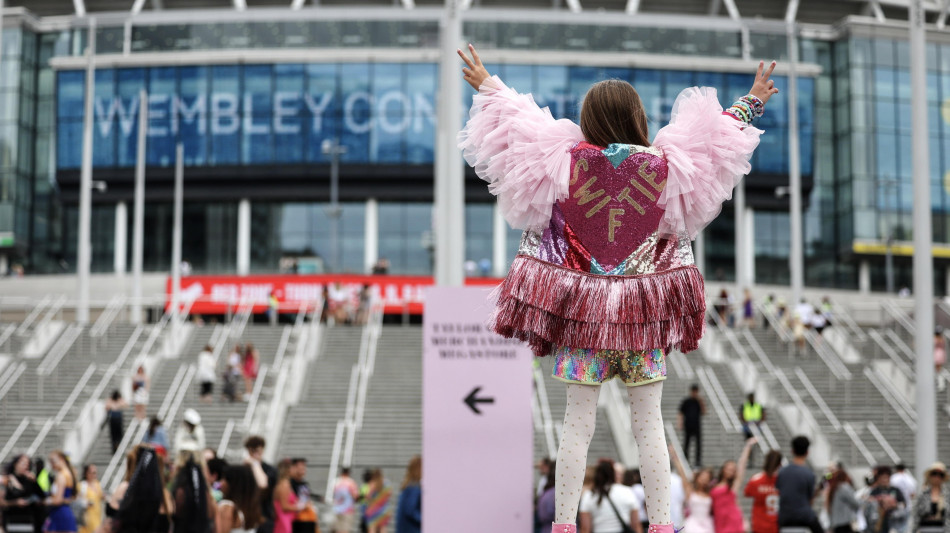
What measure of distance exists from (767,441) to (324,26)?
43100mm

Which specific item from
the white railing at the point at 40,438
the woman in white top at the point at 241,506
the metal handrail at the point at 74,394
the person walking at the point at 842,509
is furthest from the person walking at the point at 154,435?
the metal handrail at the point at 74,394

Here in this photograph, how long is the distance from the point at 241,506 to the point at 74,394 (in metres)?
16.8

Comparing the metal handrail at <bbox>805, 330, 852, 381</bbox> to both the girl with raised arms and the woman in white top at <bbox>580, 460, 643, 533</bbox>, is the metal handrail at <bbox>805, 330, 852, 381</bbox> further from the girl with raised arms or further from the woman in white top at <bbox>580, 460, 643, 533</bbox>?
the girl with raised arms

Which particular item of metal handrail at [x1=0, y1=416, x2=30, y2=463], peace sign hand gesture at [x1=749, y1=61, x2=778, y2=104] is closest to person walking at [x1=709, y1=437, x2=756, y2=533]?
peace sign hand gesture at [x1=749, y1=61, x2=778, y2=104]

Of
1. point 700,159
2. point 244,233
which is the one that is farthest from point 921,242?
point 244,233

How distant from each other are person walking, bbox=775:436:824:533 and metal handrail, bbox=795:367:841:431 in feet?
44.3

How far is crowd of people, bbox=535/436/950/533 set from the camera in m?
11.4

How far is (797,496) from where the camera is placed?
12.2 meters

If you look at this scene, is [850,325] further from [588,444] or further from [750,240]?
[588,444]

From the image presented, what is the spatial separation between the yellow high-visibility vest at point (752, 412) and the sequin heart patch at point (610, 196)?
1980 centimetres

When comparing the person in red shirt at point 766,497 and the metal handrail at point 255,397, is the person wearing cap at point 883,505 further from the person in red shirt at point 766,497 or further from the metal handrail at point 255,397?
the metal handrail at point 255,397

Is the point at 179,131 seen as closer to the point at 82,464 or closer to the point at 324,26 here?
the point at 324,26

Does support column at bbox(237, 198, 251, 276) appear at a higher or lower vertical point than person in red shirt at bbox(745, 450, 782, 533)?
higher

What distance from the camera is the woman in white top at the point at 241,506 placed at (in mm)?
11109
